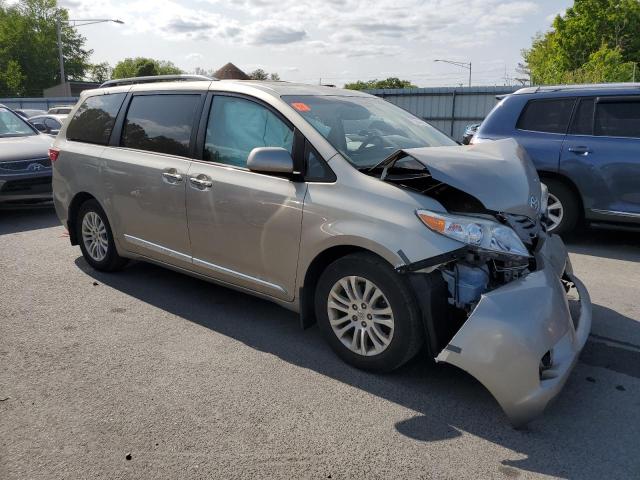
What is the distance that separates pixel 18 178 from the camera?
826cm

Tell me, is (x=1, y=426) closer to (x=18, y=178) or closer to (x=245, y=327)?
(x=245, y=327)

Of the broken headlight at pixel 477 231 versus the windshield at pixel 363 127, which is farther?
the windshield at pixel 363 127

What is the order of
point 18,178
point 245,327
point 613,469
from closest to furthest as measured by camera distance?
point 613,469, point 245,327, point 18,178

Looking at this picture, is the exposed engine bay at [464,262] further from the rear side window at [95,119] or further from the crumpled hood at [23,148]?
the crumpled hood at [23,148]

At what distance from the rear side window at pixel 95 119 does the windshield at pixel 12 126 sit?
4410 mm

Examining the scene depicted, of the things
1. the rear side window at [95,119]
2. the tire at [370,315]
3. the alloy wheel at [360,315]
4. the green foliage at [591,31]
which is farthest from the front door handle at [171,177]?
the green foliage at [591,31]

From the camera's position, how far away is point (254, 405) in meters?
3.26

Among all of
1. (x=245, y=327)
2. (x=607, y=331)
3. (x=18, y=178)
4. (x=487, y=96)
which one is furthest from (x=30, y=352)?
(x=487, y=96)

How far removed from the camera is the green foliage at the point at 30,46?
6944 cm

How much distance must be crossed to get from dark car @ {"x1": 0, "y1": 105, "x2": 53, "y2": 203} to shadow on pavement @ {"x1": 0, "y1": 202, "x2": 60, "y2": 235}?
0.80 ft

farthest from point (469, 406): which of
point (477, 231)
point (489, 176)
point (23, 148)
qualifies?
point (23, 148)

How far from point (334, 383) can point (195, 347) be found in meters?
1.08

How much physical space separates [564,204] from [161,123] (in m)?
4.64

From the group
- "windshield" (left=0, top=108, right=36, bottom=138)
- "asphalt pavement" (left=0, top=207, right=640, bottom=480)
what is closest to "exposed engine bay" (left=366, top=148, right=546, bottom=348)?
"asphalt pavement" (left=0, top=207, right=640, bottom=480)
